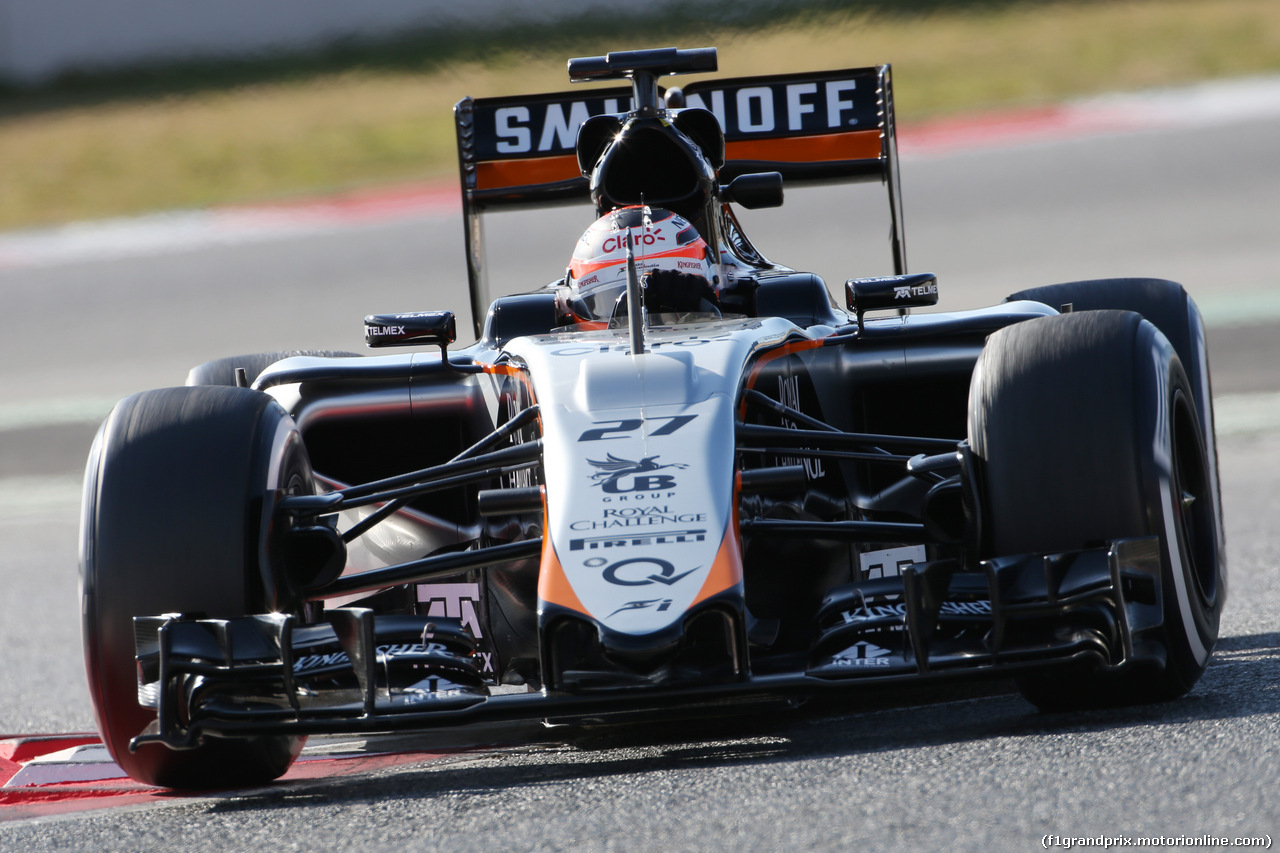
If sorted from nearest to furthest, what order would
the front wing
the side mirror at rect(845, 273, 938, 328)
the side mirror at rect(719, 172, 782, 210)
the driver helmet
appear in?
the front wing → the side mirror at rect(845, 273, 938, 328) → the driver helmet → the side mirror at rect(719, 172, 782, 210)

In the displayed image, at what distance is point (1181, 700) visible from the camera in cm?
399

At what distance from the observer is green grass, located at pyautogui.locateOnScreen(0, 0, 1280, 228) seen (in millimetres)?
16203

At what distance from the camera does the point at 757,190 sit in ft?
19.2

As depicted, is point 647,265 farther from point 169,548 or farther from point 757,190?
point 169,548

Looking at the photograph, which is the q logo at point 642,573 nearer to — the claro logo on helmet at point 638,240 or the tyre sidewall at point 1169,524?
the tyre sidewall at point 1169,524

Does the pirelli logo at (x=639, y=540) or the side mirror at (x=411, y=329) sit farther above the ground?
the side mirror at (x=411, y=329)

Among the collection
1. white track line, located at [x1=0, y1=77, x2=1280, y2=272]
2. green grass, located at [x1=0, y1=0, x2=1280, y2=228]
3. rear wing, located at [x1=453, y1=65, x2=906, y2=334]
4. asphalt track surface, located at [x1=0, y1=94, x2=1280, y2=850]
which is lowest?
asphalt track surface, located at [x1=0, y1=94, x2=1280, y2=850]

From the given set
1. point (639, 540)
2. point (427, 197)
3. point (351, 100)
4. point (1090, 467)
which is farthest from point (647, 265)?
point (427, 197)

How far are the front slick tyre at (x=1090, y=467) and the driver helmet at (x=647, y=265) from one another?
1331 millimetres

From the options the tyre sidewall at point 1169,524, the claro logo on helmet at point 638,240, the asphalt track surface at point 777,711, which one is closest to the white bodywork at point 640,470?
the asphalt track surface at point 777,711

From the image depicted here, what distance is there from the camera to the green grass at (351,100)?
16203mm

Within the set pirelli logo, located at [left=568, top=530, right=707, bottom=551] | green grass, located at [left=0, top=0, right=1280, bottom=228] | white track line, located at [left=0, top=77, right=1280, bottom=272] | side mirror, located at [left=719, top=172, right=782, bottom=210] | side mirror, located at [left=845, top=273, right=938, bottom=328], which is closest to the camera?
pirelli logo, located at [left=568, top=530, right=707, bottom=551]

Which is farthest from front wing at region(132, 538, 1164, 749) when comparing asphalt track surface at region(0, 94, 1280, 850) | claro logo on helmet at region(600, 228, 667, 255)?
claro logo on helmet at region(600, 228, 667, 255)

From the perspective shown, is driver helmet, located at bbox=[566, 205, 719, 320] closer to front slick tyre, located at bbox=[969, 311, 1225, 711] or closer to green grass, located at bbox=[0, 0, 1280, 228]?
front slick tyre, located at bbox=[969, 311, 1225, 711]
